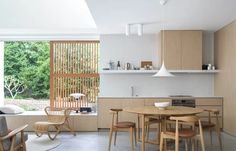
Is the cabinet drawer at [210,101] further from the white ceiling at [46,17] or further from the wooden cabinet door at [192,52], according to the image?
the white ceiling at [46,17]

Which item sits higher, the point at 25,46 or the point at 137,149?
the point at 25,46

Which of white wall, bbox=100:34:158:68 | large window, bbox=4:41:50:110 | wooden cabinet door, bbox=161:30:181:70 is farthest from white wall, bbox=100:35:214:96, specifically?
large window, bbox=4:41:50:110

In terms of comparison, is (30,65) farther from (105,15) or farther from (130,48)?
(105,15)

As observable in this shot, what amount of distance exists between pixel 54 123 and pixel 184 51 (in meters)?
3.67

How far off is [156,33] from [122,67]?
51.5 inches

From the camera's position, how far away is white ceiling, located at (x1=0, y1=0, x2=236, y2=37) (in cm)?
514

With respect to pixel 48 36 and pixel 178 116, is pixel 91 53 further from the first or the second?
pixel 178 116

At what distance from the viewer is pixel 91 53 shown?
27.3ft

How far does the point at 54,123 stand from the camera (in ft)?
21.0

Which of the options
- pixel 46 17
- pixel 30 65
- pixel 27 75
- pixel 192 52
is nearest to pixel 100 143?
pixel 192 52

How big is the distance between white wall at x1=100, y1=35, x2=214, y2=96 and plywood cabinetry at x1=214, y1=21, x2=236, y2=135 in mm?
634

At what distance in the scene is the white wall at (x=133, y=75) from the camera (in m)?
7.89

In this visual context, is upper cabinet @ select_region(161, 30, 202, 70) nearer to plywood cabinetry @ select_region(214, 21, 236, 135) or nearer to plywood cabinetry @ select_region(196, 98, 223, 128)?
plywood cabinetry @ select_region(214, 21, 236, 135)

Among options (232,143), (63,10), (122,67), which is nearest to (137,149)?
(232,143)
